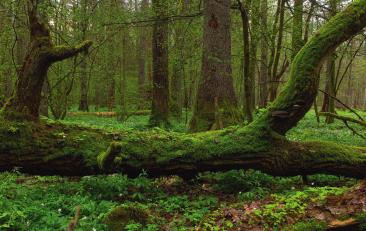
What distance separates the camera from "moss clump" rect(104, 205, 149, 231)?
496cm

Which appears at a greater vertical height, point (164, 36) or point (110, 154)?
point (164, 36)

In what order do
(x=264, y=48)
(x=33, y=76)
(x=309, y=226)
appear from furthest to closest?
1. (x=264, y=48)
2. (x=33, y=76)
3. (x=309, y=226)

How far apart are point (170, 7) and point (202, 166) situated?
28.5ft

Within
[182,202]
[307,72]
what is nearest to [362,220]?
[182,202]

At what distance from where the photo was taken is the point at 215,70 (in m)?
10.1

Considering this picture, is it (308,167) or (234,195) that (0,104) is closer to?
(234,195)

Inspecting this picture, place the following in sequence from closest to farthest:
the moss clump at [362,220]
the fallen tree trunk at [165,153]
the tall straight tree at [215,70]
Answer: the moss clump at [362,220] < the fallen tree trunk at [165,153] < the tall straight tree at [215,70]

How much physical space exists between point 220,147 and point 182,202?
129 centimetres

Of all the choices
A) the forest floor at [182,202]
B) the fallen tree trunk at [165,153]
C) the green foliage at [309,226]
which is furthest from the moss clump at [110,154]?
the green foliage at [309,226]

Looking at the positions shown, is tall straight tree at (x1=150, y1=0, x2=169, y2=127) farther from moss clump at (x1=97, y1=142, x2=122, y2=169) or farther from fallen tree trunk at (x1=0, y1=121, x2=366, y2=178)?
moss clump at (x1=97, y1=142, x2=122, y2=169)

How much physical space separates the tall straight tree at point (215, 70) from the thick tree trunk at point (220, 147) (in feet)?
9.12

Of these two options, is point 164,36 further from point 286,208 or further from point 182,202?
point 286,208

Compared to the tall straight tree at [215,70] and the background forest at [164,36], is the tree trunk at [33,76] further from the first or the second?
the tall straight tree at [215,70]

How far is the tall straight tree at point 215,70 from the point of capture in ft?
32.6
